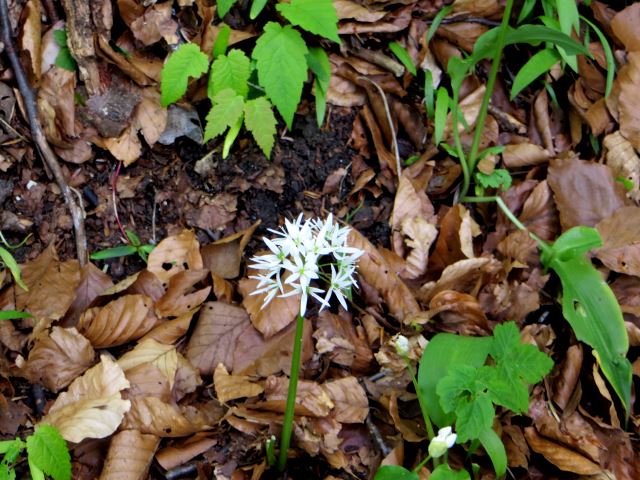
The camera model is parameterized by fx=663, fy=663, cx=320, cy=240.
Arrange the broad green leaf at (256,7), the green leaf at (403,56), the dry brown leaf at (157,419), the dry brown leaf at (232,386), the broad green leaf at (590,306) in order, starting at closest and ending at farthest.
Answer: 1. the dry brown leaf at (157,419)
2. the dry brown leaf at (232,386)
3. the broad green leaf at (590,306)
4. the broad green leaf at (256,7)
5. the green leaf at (403,56)

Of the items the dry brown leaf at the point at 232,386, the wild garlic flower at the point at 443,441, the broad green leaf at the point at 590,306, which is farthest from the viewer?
the broad green leaf at the point at 590,306

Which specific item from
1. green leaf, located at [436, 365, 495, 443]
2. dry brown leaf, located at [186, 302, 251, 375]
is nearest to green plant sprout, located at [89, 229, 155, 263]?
dry brown leaf, located at [186, 302, 251, 375]

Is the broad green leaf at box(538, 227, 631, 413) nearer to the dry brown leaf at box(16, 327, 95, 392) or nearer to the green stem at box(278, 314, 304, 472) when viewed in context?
the green stem at box(278, 314, 304, 472)

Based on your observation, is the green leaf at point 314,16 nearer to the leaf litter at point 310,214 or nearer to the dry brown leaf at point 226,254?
the leaf litter at point 310,214

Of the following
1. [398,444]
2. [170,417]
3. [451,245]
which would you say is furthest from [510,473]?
[170,417]

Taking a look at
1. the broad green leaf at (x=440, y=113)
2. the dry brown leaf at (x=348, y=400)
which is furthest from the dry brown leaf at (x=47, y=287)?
the broad green leaf at (x=440, y=113)

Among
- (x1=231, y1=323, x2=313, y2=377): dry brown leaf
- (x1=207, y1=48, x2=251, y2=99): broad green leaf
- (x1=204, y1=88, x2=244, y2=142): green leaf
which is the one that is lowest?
(x1=231, y1=323, x2=313, y2=377): dry brown leaf

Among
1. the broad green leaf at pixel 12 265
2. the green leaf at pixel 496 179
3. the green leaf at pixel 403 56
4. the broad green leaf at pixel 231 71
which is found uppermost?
the broad green leaf at pixel 231 71
